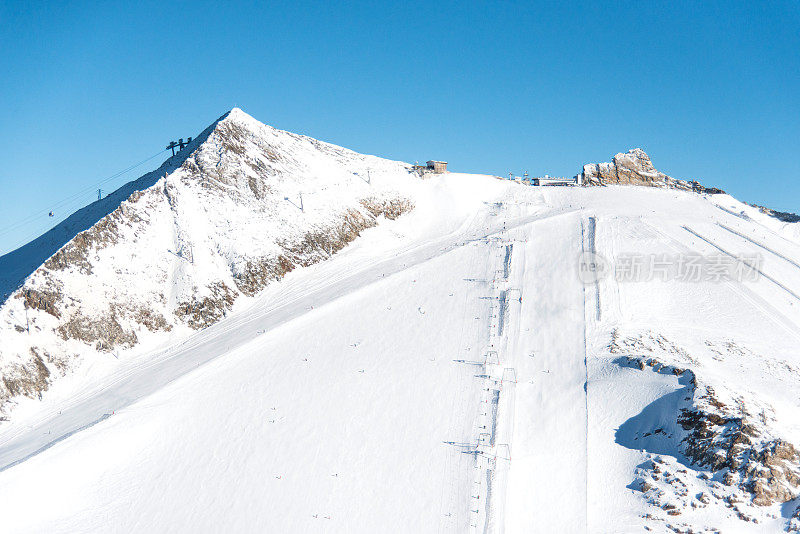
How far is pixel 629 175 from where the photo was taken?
75.4 meters

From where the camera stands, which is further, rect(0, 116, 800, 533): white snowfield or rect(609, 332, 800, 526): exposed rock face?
rect(0, 116, 800, 533): white snowfield

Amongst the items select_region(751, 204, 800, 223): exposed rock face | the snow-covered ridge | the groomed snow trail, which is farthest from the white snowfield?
select_region(751, 204, 800, 223): exposed rock face

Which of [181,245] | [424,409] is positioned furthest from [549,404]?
[181,245]

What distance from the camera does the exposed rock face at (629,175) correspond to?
74250 millimetres

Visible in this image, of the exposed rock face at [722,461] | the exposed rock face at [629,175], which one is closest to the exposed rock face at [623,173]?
the exposed rock face at [629,175]

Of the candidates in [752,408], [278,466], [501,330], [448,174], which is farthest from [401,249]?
[752,408]

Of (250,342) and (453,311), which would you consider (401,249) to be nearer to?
(453,311)

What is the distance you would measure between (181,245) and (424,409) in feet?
80.4

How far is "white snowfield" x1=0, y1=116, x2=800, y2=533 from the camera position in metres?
25.8

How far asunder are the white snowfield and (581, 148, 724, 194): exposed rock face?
27.8 metres

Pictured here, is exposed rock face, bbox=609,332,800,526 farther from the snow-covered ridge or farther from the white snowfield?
the snow-covered ridge

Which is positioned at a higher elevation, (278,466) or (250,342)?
(250,342)

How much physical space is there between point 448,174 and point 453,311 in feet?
111

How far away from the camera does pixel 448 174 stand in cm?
7075
